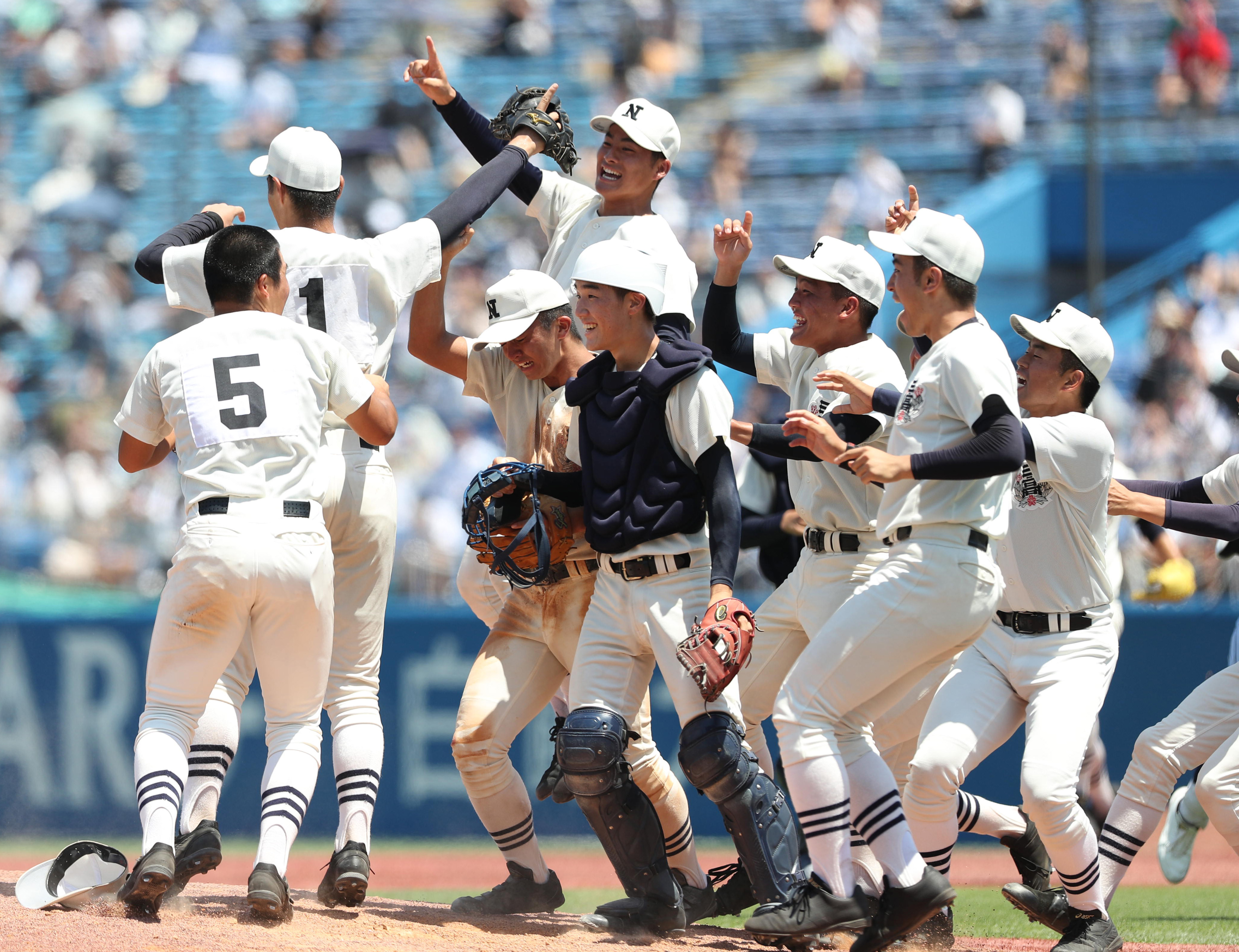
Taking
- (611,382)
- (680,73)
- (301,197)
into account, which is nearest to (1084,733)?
(611,382)

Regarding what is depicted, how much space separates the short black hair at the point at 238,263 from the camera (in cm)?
462

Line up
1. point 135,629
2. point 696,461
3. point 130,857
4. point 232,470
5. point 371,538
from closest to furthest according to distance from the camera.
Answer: point 232,470 → point 696,461 → point 371,538 → point 130,857 → point 135,629

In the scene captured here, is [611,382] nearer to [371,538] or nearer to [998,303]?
[371,538]

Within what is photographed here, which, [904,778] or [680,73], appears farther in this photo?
[680,73]

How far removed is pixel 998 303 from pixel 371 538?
34.4ft

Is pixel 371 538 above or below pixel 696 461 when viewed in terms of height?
below

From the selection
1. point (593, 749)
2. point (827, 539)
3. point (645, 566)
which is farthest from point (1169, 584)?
point (593, 749)

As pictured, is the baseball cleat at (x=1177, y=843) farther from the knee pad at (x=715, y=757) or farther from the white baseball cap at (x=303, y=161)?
the white baseball cap at (x=303, y=161)

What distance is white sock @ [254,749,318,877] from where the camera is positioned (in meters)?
4.52

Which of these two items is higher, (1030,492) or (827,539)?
(1030,492)

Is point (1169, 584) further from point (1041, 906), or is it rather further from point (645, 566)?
point (645, 566)

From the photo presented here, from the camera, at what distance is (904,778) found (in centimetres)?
557

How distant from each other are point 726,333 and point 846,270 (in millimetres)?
619

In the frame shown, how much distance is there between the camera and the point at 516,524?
500cm
